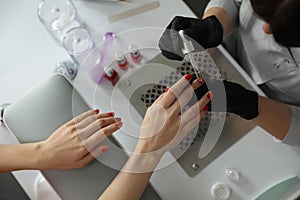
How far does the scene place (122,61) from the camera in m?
0.93

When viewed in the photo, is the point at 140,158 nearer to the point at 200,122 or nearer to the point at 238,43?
the point at 200,122

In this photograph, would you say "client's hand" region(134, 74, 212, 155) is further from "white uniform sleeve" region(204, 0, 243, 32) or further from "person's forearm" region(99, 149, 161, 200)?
"white uniform sleeve" region(204, 0, 243, 32)

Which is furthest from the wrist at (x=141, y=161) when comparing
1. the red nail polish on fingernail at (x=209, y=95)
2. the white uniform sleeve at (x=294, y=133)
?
the white uniform sleeve at (x=294, y=133)

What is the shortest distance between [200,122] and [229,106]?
80 mm

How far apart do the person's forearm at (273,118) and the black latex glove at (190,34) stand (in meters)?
0.16

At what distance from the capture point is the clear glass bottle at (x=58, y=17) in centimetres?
99

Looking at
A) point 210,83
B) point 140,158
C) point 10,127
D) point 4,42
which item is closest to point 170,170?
point 140,158

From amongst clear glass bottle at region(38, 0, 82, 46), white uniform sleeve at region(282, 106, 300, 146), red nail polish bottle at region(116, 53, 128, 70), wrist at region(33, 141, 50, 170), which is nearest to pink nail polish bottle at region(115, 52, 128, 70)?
red nail polish bottle at region(116, 53, 128, 70)

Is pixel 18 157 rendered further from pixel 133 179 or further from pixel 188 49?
pixel 188 49

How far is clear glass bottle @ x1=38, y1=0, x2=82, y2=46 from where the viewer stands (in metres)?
0.99

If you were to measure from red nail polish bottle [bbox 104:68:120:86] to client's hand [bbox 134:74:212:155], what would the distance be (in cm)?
14

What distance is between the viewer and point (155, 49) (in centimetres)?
94

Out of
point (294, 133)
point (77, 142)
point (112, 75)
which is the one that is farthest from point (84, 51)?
point (294, 133)

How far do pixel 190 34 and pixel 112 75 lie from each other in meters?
0.19
